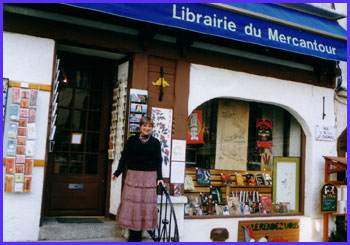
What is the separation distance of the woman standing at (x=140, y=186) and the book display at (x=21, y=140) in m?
1.22

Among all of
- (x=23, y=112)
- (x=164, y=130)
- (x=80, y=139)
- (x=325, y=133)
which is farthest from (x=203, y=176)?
(x=23, y=112)

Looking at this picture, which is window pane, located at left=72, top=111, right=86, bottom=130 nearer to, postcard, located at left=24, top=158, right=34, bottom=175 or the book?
postcard, located at left=24, top=158, right=34, bottom=175

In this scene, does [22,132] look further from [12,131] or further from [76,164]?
[76,164]

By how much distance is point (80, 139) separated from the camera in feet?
22.2

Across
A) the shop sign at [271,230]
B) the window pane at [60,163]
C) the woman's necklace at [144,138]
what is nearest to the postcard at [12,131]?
the window pane at [60,163]

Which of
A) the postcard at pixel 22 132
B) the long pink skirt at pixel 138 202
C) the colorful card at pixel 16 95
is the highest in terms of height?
the colorful card at pixel 16 95

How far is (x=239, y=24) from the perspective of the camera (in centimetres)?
652

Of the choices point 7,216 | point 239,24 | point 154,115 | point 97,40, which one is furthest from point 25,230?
point 239,24

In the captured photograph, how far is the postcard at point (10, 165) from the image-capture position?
5410mm

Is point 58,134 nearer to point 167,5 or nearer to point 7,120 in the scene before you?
point 7,120

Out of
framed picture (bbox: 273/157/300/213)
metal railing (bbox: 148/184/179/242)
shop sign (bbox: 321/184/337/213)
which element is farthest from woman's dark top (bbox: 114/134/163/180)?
shop sign (bbox: 321/184/337/213)

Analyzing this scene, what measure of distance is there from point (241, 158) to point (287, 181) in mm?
1096

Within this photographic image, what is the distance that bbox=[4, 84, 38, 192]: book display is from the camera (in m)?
5.42

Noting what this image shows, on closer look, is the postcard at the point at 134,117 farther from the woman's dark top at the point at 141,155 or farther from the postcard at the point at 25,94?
the postcard at the point at 25,94
